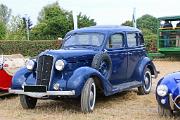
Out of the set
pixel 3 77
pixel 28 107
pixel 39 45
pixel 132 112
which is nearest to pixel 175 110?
pixel 132 112

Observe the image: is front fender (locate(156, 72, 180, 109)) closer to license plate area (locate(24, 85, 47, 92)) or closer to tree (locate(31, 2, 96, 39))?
license plate area (locate(24, 85, 47, 92))

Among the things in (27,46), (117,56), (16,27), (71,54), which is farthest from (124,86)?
(16,27)

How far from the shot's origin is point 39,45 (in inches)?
1178

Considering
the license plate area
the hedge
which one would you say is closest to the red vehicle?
the license plate area

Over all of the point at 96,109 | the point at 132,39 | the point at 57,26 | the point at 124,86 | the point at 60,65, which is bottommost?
the point at 96,109

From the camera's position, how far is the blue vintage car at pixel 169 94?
746cm

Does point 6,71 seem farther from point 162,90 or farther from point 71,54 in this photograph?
point 162,90

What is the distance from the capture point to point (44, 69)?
8.93 meters

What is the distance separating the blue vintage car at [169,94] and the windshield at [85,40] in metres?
2.67

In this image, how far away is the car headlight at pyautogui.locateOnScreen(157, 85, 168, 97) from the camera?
24.8 ft

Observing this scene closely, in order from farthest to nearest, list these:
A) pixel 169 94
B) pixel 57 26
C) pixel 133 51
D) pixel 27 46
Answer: pixel 57 26, pixel 27 46, pixel 133 51, pixel 169 94

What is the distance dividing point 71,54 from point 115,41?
1680mm

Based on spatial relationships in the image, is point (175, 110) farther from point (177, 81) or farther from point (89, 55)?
point (89, 55)

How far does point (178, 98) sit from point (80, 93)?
203 cm
